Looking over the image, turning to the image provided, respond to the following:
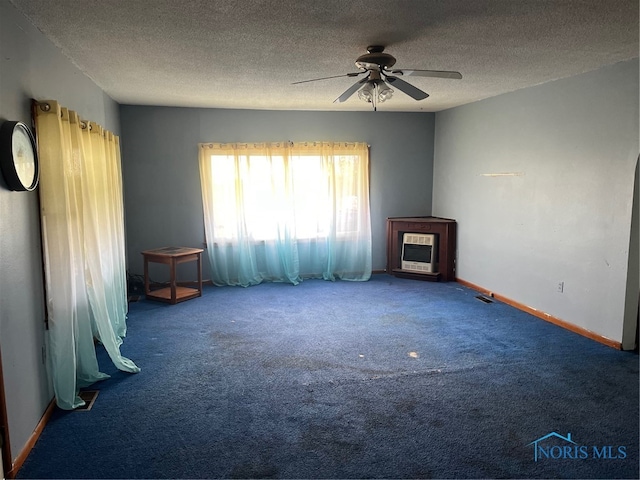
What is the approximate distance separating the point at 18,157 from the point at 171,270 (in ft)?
9.16

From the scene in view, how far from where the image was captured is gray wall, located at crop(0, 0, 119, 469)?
204cm

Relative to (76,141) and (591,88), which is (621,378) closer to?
(591,88)

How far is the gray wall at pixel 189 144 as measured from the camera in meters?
5.36

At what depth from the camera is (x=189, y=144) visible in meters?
5.48

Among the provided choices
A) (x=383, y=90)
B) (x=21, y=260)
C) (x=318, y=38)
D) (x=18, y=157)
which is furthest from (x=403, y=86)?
(x=21, y=260)

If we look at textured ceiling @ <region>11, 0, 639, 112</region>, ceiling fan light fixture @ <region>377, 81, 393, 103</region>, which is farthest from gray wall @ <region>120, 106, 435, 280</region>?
ceiling fan light fixture @ <region>377, 81, 393, 103</region>

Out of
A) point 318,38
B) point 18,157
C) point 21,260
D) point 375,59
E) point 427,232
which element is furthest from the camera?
point 427,232

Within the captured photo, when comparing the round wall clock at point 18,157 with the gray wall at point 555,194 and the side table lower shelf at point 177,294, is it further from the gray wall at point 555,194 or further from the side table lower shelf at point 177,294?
the gray wall at point 555,194

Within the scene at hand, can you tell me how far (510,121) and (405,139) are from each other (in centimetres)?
169

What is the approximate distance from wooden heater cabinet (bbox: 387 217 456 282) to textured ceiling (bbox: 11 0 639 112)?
211cm

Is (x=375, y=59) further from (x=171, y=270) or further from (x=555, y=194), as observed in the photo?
(x=171, y=270)

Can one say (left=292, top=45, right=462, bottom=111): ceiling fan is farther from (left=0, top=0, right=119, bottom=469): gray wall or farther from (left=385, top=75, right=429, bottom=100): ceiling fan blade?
(left=0, top=0, right=119, bottom=469): gray wall

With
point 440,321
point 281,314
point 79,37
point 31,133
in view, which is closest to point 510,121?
point 440,321

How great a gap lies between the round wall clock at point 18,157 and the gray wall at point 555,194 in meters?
3.96
